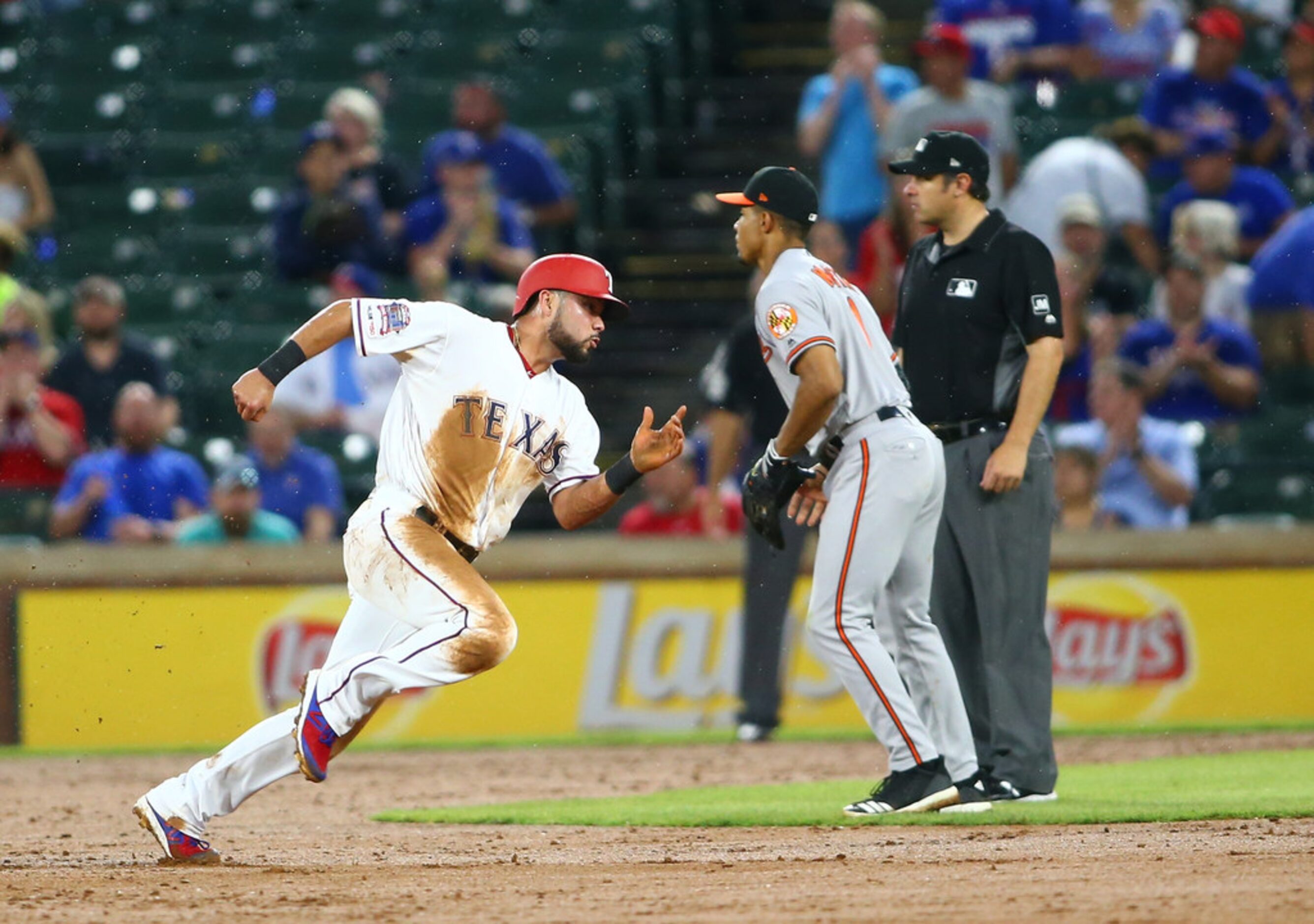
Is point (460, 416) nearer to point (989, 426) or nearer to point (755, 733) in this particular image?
point (989, 426)

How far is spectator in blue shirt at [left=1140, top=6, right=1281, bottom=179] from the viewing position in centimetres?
1320

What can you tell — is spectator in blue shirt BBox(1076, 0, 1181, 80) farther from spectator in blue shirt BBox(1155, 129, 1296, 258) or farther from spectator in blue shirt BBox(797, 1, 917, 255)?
spectator in blue shirt BBox(797, 1, 917, 255)

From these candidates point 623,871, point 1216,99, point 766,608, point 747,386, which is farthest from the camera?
point 1216,99

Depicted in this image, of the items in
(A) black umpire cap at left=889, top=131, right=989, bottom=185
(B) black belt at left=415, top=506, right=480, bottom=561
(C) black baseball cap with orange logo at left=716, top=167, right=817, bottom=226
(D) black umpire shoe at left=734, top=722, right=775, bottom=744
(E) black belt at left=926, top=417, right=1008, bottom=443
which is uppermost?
(A) black umpire cap at left=889, top=131, right=989, bottom=185

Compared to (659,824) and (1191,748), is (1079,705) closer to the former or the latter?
(1191,748)

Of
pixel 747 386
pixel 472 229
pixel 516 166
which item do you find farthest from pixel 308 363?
pixel 747 386

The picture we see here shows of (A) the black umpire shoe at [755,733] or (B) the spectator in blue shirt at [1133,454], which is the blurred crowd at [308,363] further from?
(B) the spectator in blue shirt at [1133,454]

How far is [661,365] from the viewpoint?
14375mm

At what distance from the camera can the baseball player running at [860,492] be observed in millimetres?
7223

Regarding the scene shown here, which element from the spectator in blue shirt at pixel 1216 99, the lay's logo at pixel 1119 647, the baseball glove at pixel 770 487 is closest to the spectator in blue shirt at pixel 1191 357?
the lay's logo at pixel 1119 647

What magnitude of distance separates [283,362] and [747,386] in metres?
4.92

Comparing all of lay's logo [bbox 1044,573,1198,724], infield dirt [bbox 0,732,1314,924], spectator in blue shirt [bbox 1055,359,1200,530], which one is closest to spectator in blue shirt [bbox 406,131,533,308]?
spectator in blue shirt [bbox 1055,359,1200,530]

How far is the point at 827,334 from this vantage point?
719cm

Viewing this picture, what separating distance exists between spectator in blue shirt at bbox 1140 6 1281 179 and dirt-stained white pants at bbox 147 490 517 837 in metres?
8.22
